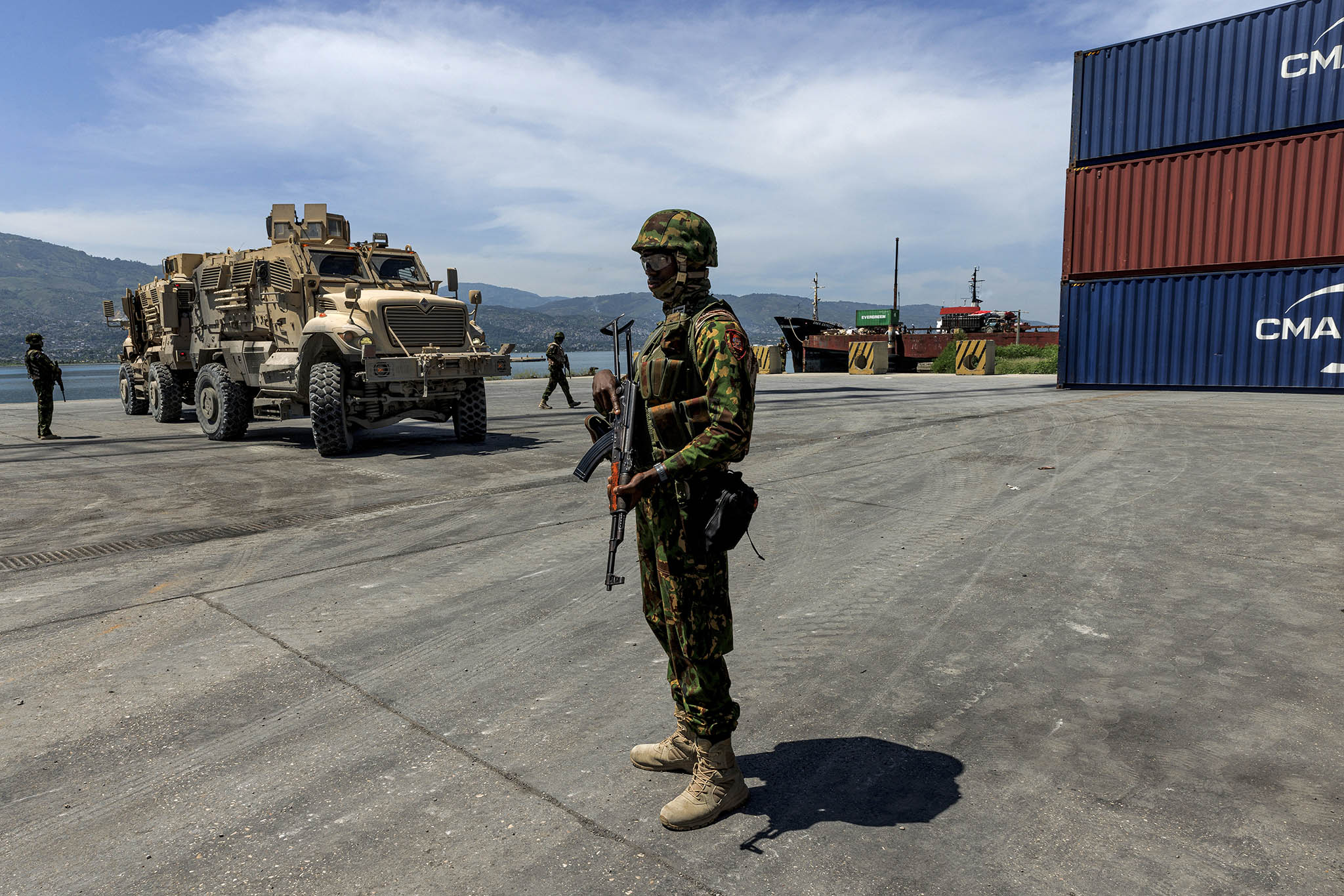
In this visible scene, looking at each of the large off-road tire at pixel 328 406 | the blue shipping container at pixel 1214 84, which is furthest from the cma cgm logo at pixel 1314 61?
the large off-road tire at pixel 328 406

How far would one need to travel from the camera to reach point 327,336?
406 inches

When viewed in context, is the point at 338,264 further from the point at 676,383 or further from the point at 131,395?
the point at 676,383

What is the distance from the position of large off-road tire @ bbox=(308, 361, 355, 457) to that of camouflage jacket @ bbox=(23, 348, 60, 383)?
504 cm

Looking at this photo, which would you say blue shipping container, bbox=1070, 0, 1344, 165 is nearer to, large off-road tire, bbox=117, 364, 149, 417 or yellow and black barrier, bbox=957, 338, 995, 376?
yellow and black barrier, bbox=957, 338, 995, 376

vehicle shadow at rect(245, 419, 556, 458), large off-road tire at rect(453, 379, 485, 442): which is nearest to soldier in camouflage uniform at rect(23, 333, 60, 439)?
vehicle shadow at rect(245, 419, 556, 458)

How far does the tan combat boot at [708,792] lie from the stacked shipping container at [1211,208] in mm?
20806

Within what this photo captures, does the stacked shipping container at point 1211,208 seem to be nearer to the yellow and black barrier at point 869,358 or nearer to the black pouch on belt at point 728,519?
the yellow and black barrier at point 869,358

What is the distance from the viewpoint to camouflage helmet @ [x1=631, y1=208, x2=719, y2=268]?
8.34 feet

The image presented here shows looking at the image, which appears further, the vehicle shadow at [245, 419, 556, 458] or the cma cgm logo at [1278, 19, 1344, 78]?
the cma cgm logo at [1278, 19, 1344, 78]

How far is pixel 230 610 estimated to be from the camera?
4.47 meters

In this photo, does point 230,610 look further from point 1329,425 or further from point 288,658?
point 1329,425

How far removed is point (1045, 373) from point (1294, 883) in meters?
31.9

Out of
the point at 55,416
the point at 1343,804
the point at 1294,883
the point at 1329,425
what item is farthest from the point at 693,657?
the point at 55,416

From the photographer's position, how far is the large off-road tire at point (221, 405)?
11.9 metres
